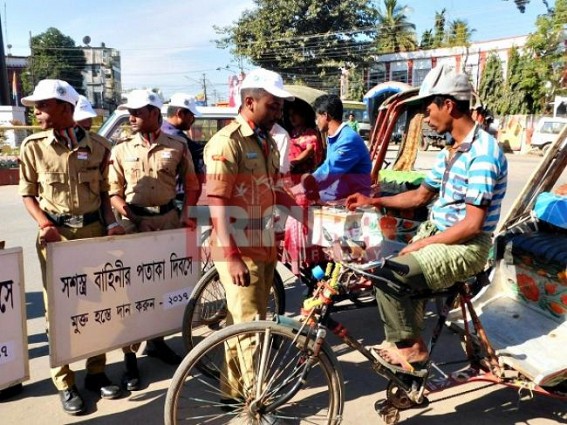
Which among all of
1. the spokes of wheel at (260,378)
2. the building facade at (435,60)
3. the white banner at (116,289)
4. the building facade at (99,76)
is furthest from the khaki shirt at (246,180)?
the building facade at (99,76)

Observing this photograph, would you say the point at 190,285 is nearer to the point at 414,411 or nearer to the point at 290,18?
the point at 414,411

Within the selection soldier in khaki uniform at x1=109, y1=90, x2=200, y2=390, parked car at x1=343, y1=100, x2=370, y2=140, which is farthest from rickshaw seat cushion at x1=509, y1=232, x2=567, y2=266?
parked car at x1=343, y1=100, x2=370, y2=140

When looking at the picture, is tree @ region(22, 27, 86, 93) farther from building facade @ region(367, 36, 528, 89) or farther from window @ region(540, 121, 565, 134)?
window @ region(540, 121, 565, 134)

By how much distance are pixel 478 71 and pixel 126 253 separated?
108 ft

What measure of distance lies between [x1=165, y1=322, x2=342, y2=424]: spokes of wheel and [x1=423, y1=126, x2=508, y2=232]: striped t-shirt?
3.35ft

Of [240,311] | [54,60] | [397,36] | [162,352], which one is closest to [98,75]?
[54,60]

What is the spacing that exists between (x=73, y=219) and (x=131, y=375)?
3.63 ft

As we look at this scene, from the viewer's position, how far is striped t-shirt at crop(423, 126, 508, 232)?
2447 millimetres

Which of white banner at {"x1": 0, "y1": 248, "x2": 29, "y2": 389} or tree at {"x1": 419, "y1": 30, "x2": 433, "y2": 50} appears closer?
white banner at {"x1": 0, "y1": 248, "x2": 29, "y2": 389}

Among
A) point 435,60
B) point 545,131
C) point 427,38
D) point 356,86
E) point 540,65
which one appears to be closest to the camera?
point 545,131

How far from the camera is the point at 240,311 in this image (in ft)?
8.75

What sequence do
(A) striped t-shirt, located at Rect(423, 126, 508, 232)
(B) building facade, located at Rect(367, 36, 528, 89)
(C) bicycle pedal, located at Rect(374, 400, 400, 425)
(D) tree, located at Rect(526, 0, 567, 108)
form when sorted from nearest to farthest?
(A) striped t-shirt, located at Rect(423, 126, 508, 232) → (C) bicycle pedal, located at Rect(374, 400, 400, 425) → (D) tree, located at Rect(526, 0, 567, 108) → (B) building facade, located at Rect(367, 36, 528, 89)

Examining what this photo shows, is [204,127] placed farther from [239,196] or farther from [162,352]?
[239,196]

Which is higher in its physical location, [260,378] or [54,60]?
[54,60]
